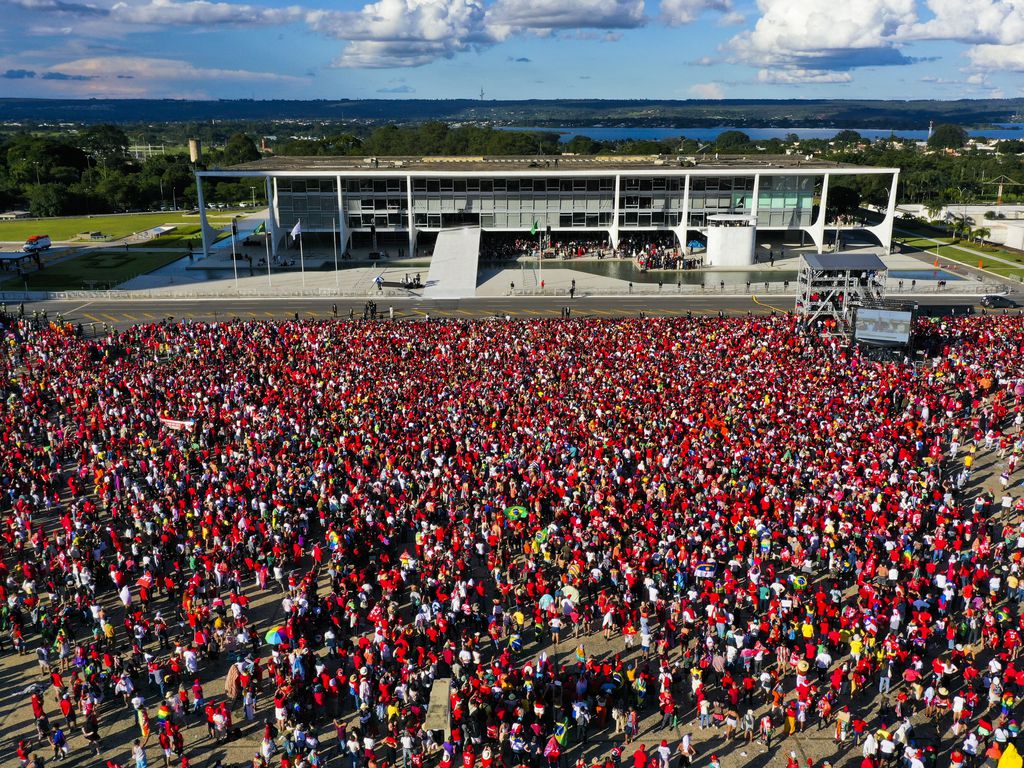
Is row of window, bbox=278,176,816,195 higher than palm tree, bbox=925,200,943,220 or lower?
higher

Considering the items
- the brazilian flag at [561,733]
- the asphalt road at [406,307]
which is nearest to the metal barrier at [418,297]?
the asphalt road at [406,307]

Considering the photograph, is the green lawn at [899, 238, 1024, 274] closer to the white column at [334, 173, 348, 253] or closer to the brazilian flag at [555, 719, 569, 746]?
the white column at [334, 173, 348, 253]

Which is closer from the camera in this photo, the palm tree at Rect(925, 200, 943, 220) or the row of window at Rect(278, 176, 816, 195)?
the row of window at Rect(278, 176, 816, 195)

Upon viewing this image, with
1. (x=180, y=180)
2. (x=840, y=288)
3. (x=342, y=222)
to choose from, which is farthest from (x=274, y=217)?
(x=180, y=180)

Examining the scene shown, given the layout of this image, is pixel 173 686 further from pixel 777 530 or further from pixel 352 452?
pixel 777 530

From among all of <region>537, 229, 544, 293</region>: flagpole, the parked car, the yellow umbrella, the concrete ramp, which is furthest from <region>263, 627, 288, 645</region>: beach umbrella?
the parked car

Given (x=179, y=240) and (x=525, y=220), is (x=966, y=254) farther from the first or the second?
(x=179, y=240)
